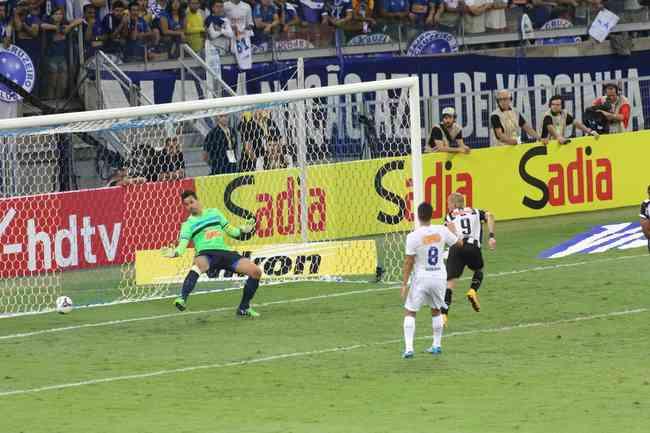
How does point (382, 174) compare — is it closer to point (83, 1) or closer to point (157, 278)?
point (157, 278)

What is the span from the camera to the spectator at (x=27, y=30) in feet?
89.4

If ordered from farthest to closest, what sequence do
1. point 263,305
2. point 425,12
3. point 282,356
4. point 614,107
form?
point 425,12 → point 614,107 → point 263,305 → point 282,356

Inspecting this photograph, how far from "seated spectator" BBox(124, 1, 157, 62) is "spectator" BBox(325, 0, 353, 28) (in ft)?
15.4

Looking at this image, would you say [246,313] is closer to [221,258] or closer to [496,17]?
[221,258]

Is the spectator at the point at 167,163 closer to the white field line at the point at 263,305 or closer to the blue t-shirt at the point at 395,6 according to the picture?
the white field line at the point at 263,305

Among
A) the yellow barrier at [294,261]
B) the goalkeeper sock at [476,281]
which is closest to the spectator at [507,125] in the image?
the yellow barrier at [294,261]

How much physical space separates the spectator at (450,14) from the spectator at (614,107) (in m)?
4.89

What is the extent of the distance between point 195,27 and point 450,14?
6801 mm

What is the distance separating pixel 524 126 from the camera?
28578mm

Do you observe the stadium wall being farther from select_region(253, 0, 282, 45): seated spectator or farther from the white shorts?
the white shorts

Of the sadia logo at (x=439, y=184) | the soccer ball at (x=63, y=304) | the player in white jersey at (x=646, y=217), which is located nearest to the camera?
the soccer ball at (x=63, y=304)

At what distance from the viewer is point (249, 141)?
24.7 m

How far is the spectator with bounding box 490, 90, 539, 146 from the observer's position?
28.2 meters

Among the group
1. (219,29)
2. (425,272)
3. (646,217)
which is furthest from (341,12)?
(425,272)
